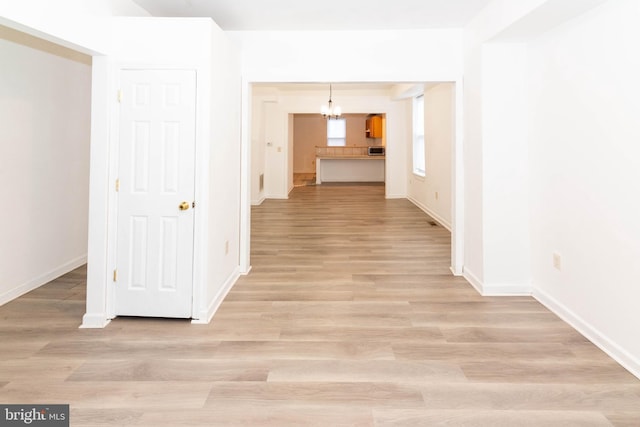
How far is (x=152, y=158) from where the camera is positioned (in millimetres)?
2807

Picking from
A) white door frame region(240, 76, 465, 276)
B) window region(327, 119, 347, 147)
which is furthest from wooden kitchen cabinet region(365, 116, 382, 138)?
white door frame region(240, 76, 465, 276)

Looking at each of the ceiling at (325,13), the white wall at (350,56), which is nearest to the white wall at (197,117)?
the ceiling at (325,13)

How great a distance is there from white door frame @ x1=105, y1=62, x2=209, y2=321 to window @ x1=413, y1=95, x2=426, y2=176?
21.8 feet

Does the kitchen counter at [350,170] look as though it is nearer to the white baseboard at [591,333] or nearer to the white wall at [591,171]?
the white wall at [591,171]

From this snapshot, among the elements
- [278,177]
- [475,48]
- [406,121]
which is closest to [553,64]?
[475,48]

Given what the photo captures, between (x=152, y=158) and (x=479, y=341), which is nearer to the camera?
(x=479, y=341)

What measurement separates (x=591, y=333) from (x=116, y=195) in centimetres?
337

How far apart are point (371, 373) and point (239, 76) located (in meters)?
2.94

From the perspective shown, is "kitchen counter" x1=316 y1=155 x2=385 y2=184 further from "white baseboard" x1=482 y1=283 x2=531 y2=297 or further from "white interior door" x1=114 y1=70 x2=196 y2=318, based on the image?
"white interior door" x1=114 y1=70 x2=196 y2=318

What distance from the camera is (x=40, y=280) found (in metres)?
3.59

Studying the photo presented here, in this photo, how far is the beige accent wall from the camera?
15.5 m

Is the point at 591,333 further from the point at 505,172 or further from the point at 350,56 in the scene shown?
the point at 350,56

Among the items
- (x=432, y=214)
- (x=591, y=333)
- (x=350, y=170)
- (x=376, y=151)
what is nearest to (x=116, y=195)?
(x=591, y=333)

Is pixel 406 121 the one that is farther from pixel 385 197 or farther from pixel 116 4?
pixel 116 4
